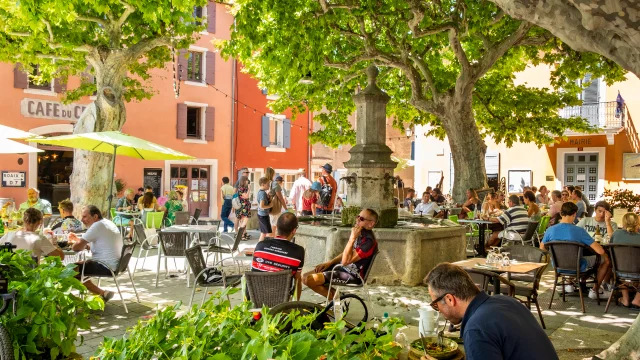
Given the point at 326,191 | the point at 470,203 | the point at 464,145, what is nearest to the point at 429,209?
the point at 470,203

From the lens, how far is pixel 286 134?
93.7ft

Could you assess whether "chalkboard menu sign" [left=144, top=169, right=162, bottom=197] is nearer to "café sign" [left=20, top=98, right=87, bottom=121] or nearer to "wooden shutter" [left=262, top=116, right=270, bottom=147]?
"café sign" [left=20, top=98, right=87, bottom=121]

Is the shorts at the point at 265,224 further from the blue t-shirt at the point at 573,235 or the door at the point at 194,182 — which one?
the door at the point at 194,182

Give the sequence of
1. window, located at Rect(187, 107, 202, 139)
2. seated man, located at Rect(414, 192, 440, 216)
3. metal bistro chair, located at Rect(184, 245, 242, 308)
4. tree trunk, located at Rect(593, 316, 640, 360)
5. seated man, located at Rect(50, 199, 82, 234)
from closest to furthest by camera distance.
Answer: tree trunk, located at Rect(593, 316, 640, 360) < metal bistro chair, located at Rect(184, 245, 242, 308) < seated man, located at Rect(50, 199, 82, 234) < seated man, located at Rect(414, 192, 440, 216) < window, located at Rect(187, 107, 202, 139)

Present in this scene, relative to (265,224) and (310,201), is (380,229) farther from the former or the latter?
(310,201)

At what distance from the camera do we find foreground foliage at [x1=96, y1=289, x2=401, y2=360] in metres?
1.95

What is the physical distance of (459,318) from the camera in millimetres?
2832

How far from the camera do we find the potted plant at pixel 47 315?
3.85m

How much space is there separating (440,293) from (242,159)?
77.9 feet

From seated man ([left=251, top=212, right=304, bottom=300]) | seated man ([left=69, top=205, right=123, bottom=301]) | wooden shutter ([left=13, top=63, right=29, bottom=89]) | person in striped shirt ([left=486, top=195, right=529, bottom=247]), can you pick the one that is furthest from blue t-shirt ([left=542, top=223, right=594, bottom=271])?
wooden shutter ([left=13, top=63, right=29, bottom=89])

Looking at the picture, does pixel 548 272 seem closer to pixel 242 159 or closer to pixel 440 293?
pixel 440 293

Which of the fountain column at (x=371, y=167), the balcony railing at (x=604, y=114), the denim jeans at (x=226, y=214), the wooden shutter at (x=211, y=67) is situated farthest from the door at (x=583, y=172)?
the fountain column at (x=371, y=167)

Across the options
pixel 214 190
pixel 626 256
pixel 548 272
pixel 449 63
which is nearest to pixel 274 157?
pixel 214 190

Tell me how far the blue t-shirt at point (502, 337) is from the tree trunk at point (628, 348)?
2228 millimetres
